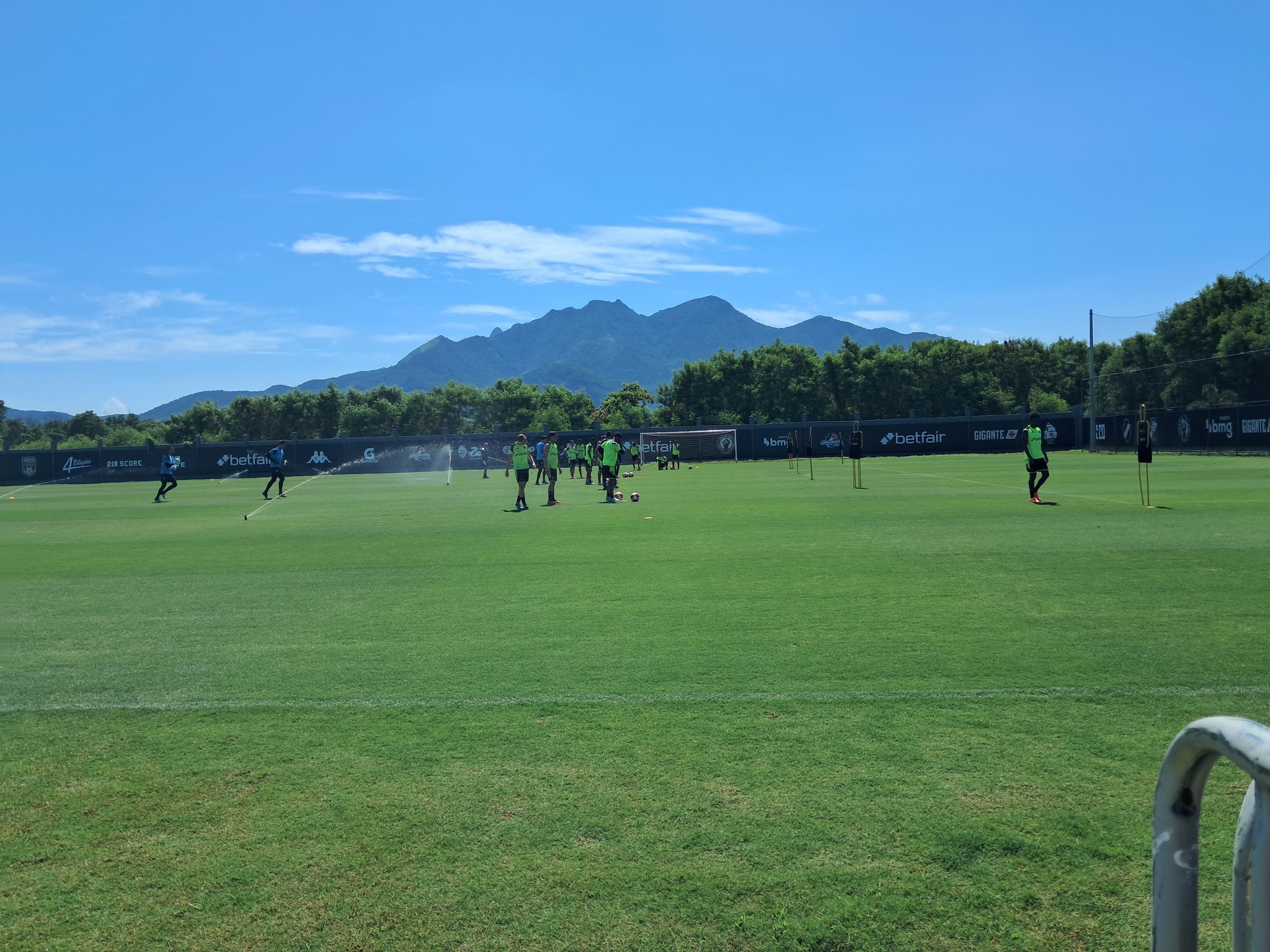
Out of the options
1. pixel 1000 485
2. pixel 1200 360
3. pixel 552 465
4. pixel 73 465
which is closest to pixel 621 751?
pixel 552 465

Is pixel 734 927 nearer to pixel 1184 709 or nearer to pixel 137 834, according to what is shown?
pixel 137 834

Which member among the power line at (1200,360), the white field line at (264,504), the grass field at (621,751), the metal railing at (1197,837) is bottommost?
the grass field at (621,751)

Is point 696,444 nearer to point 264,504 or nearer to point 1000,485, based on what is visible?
point 1000,485

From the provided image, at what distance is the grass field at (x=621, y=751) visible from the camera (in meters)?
3.52

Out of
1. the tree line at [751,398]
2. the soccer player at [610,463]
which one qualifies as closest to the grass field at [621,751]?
the soccer player at [610,463]

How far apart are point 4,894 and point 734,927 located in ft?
9.58

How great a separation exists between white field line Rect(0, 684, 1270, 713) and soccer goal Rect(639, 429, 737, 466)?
190 feet

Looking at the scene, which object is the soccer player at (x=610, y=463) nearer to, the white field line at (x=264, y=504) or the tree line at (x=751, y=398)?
the white field line at (x=264, y=504)

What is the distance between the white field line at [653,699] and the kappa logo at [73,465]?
58352 millimetres

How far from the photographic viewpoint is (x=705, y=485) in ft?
111

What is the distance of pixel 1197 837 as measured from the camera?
5.52 ft

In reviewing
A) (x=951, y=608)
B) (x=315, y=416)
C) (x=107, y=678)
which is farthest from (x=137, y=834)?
(x=315, y=416)

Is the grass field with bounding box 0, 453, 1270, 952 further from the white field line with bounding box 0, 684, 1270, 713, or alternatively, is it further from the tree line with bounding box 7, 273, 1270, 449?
the tree line with bounding box 7, 273, 1270, 449

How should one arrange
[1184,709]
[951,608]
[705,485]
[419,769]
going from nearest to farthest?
1. [419,769]
2. [1184,709]
3. [951,608]
4. [705,485]
